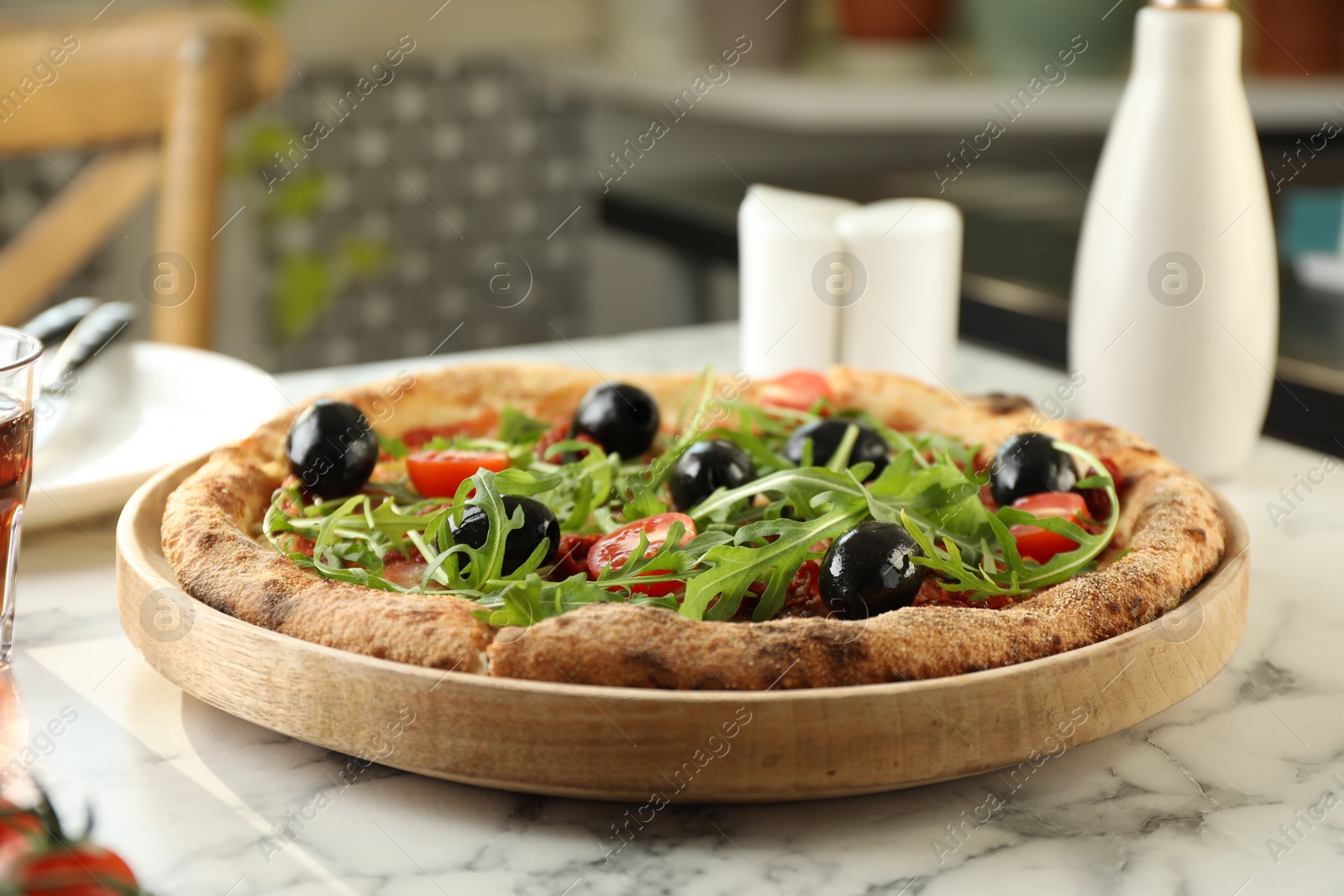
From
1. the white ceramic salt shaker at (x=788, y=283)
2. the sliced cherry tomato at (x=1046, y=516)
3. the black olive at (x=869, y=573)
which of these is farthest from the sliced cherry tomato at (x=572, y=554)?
the white ceramic salt shaker at (x=788, y=283)

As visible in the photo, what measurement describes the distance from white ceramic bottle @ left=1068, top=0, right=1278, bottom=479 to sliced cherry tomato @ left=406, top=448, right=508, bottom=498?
831 mm

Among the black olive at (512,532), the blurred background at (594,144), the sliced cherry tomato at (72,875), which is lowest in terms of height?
the blurred background at (594,144)

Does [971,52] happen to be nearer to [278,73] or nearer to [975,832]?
[278,73]

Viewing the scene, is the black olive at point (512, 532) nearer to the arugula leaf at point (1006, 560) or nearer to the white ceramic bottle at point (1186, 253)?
the arugula leaf at point (1006, 560)

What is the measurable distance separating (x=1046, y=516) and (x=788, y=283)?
772mm

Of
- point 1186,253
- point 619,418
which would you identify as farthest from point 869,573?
point 1186,253

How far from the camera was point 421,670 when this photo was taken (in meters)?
0.87

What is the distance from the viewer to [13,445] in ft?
3.48

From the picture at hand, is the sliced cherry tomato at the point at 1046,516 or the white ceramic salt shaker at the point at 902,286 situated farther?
the white ceramic salt shaker at the point at 902,286

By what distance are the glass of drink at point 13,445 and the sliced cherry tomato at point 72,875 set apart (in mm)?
509

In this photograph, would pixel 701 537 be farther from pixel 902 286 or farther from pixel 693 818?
pixel 902 286

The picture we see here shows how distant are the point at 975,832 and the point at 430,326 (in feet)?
12.8

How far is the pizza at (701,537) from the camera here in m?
0.90

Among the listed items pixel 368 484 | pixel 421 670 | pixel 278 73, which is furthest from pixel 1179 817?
pixel 278 73
